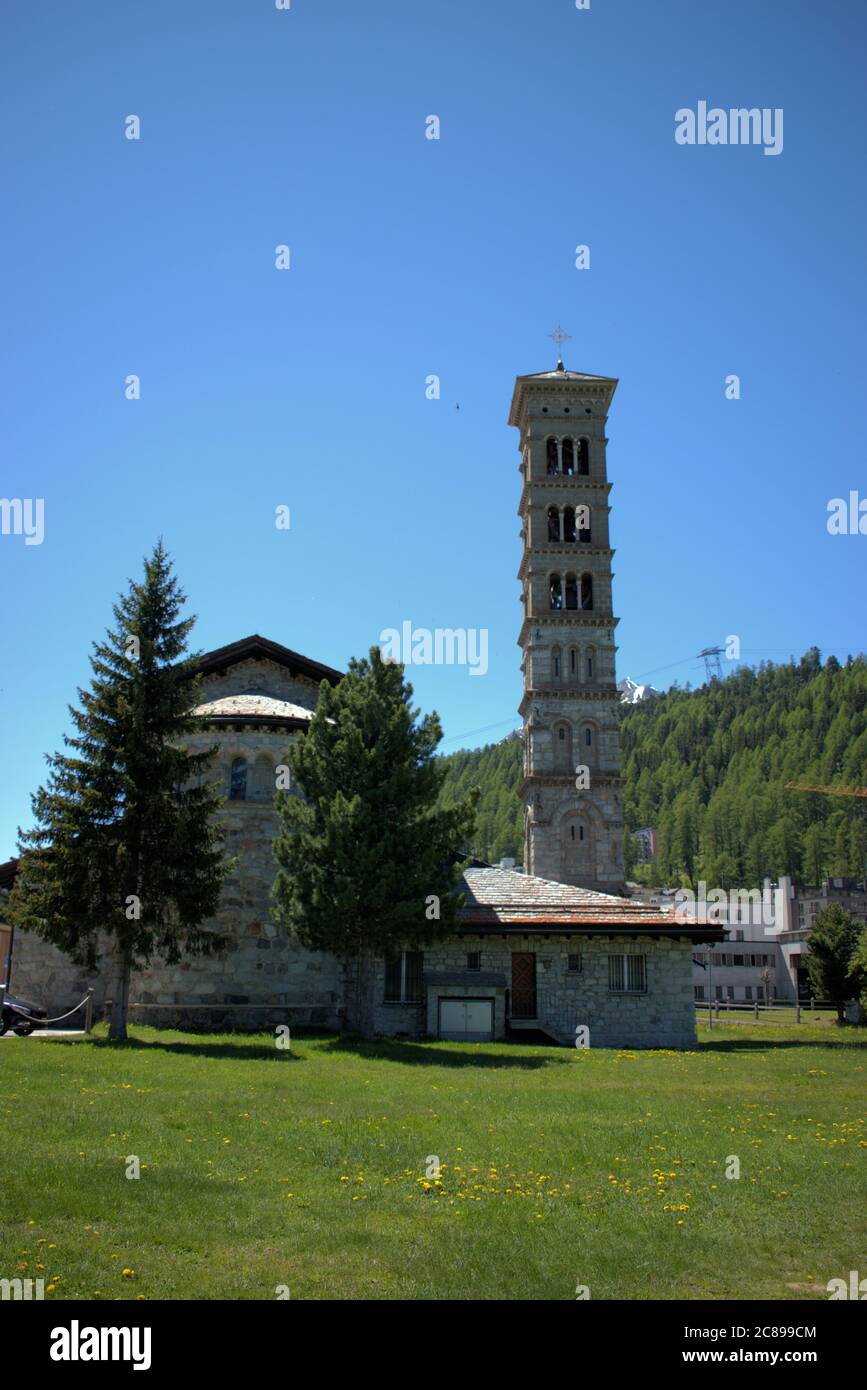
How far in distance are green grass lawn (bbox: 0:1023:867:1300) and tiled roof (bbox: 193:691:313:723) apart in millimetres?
12844

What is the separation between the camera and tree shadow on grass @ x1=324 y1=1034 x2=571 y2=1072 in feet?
71.4

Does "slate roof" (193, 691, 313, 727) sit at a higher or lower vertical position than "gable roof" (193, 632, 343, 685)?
lower

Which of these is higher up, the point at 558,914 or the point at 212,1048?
the point at 558,914

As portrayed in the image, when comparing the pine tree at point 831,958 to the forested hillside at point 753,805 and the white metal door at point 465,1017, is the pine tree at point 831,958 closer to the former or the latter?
the white metal door at point 465,1017

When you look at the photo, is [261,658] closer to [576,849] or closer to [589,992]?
[589,992]

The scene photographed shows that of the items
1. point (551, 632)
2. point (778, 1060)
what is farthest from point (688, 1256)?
point (551, 632)

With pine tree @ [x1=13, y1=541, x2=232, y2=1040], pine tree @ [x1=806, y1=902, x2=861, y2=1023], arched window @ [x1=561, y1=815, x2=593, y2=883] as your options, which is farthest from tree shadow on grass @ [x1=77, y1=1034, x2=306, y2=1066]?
pine tree @ [x1=806, y1=902, x2=861, y2=1023]

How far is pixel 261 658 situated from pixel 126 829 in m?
11.8

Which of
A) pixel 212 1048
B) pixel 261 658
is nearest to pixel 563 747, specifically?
pixel 261 658

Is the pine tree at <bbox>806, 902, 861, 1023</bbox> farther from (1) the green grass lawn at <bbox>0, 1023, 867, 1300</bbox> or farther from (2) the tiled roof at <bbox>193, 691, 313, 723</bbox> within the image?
(1) the green grass lawn at <bbox>0, 1023, 867, 1300</bbox>

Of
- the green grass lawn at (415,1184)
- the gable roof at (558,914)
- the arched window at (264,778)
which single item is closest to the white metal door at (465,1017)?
the gable roof at (558,914)

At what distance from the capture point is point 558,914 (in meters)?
30.2
